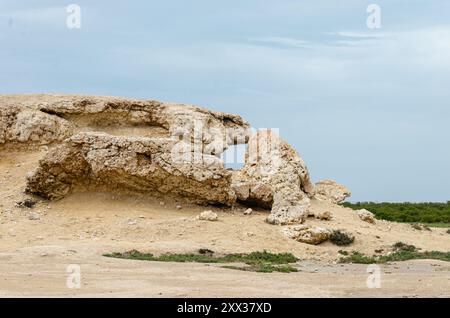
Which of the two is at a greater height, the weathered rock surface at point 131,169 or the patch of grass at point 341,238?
the weathered rock surface at point 131,169

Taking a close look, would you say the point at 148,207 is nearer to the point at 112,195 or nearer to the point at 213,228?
the point at 112,195

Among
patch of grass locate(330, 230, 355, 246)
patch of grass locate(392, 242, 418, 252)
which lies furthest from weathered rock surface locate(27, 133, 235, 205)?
patch of grass locate(392, 242, 418, 252)

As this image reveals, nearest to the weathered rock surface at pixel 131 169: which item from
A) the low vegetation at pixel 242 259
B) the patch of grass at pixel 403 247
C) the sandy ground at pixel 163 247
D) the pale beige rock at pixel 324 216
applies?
the sandy ground at pixel 163 247

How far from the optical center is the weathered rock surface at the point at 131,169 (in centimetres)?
2112

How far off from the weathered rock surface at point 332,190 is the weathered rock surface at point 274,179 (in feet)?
14.6

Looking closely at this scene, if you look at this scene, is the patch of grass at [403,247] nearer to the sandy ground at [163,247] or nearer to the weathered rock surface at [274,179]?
the sandy ground at [163,247]

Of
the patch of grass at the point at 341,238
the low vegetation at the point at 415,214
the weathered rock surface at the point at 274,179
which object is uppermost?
the weathered rock surface at the point at 274,179

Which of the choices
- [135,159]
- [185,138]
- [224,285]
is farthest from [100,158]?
[224,285]

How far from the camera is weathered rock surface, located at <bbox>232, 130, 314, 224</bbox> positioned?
821 inches

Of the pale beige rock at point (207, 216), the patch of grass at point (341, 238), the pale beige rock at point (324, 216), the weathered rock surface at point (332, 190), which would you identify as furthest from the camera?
the weathered rock surface at point (332, 190)

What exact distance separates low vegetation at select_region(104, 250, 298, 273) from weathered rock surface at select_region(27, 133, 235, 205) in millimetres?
4090

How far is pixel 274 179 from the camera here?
21.8m
